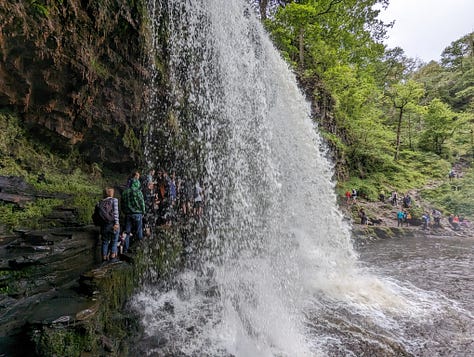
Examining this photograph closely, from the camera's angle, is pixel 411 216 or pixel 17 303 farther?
pixel 411 216

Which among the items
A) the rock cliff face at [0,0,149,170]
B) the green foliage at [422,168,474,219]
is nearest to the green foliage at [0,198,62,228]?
the rock cliff face at [0,0,149,170]

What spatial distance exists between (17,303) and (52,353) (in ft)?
4.03

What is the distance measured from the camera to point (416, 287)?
8609 mm

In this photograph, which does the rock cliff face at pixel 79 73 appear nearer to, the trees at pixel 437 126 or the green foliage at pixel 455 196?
the green foliage at pixel 455 196

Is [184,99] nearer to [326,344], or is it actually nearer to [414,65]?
[326,344]

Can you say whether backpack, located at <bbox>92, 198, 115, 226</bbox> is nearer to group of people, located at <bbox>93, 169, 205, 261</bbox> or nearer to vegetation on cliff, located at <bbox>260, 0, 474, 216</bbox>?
group of people, located at <bbox>93, 169, 205, 261</bbox>

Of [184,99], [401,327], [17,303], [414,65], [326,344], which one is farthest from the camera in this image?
[414,65]

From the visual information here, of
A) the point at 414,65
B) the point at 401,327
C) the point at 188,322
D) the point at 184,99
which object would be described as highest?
the point at 414,65

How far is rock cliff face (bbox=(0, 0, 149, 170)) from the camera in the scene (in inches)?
256

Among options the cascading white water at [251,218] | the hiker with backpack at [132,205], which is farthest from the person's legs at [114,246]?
the cascading white water at [251,218]

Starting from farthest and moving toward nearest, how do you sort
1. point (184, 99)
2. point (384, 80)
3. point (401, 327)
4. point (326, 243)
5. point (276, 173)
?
point (384, 80)
point (276, 173)
point (326, 243)
point (184, 99)
point (401, 327)

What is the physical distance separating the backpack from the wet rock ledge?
712mm

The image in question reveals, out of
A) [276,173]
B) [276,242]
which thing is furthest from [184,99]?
[276,242]

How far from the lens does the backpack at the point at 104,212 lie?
18.9 ft
